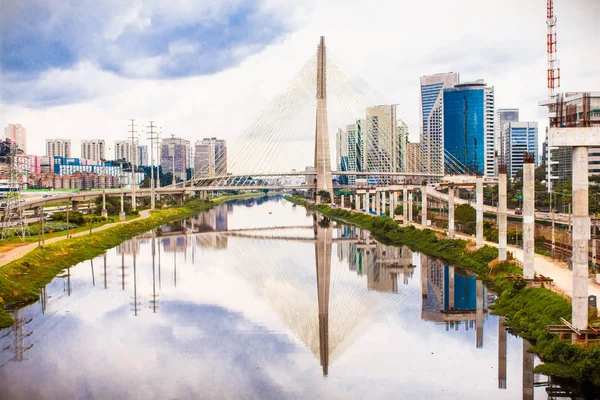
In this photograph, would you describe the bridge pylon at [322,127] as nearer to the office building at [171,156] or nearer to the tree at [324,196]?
the tree at [324,196]

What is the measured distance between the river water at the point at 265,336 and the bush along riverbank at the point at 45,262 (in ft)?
0.87

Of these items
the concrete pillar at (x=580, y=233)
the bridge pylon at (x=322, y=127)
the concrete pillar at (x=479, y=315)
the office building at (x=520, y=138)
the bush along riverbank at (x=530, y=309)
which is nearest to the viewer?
the bush along riverbank at (x=530, y=309)

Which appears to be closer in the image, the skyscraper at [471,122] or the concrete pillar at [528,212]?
the concrete pillar at [528,212]

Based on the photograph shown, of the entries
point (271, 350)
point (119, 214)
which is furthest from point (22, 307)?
point (119, 214)

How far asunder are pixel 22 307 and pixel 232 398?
4.67 m

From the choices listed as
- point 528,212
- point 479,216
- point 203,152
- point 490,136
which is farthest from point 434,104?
point 528,212

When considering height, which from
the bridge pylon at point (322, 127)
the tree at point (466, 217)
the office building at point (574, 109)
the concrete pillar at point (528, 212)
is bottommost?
the tree at point (466, 217)

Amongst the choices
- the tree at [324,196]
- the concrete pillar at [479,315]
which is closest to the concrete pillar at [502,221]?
the concrete pillar at [479,315]

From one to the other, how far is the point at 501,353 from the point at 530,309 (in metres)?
0.90

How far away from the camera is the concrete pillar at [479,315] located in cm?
685

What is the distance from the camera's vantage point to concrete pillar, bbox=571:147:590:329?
549 cm

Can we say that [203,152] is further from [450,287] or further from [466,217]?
[450,287]

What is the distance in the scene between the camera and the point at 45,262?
11.1m

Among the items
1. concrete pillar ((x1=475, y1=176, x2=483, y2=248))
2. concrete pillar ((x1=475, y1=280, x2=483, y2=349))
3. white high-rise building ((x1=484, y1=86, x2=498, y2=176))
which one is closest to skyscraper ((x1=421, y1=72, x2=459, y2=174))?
white high-rise building ((x1=484, y1=86, x2=498, y2=176))
